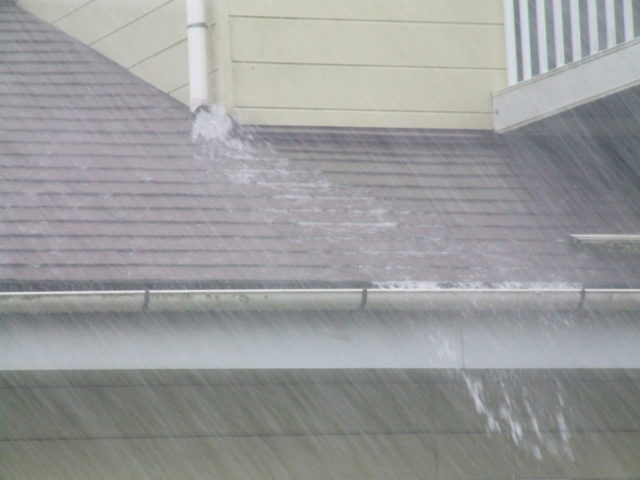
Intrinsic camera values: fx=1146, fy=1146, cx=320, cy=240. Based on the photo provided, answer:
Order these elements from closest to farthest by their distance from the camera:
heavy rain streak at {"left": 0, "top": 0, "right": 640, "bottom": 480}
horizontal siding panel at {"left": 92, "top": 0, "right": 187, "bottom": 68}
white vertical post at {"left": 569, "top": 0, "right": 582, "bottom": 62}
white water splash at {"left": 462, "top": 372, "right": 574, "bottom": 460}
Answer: heavy rain streak at {"left": 0, "top": 0, "right": 640, "bottom": 480} → white water splash at {"left": 462, "top": 372, "right": 574, "bottom": 460} → white vertical post at {"left": 569, "top": 0, "right": 582, "bottom": 62} → horizontal siding panel at {"left": 92, "top": 0, "right": 187, "bottom": 68}

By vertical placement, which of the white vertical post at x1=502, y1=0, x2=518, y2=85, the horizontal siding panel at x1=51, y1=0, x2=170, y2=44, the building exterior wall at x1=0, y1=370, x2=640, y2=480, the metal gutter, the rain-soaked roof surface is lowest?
the building exterior wall at x1=0, y1=370, x2=640, y2=480

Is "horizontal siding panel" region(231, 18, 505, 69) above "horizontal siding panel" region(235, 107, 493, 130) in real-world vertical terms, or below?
above

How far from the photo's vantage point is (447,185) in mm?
6320

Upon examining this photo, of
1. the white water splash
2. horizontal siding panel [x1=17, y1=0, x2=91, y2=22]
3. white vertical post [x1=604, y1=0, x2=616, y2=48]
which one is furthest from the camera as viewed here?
horizontal siding panel [x1=17, y1=0, x2=91, y2=22]

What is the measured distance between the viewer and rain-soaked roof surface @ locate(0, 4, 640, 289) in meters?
5.20

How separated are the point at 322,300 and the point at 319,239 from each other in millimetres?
703

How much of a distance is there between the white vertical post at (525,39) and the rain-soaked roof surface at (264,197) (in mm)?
424

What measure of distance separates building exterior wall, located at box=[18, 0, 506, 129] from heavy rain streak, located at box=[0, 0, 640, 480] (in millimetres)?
15

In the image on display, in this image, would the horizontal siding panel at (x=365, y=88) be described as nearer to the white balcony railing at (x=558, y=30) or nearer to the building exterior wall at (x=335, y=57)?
the building exterior wall at (x=335, y=57)

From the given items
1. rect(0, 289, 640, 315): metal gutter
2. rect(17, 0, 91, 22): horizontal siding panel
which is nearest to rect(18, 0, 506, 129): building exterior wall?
rect(17, 0, 91, 22): horizontal siding panel

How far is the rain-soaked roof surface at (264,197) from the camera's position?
17.1 feet

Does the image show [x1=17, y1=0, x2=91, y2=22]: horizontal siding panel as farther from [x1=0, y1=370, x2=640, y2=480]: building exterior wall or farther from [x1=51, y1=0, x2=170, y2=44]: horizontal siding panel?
[x1=0, y1=370, x2=640, y2=480]: building exterior wall

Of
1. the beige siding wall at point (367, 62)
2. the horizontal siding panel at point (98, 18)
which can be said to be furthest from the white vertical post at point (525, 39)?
the horizontal siding panel at point (98, 18)

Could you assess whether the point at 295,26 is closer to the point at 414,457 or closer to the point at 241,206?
the point at 241,206
